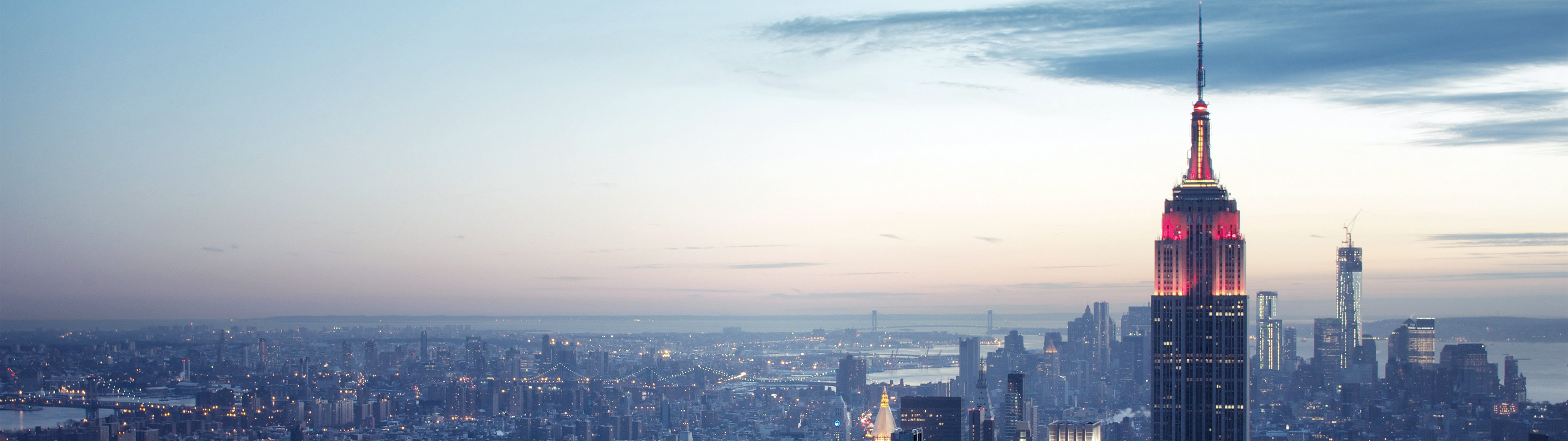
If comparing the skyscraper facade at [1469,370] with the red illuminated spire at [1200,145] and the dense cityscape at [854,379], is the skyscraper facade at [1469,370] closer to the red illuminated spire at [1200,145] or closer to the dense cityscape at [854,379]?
the dense cityscape at [854,379]

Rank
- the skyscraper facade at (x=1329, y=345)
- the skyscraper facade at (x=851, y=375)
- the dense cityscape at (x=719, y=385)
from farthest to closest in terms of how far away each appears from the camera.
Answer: the skyscraper facade at (x=851, y=375) → the skyscraper facade at (x=1329, y=345) → the dense cityscape at (x=719, y=385)

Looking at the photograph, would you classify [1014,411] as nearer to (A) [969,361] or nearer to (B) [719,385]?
(A) [969,361]

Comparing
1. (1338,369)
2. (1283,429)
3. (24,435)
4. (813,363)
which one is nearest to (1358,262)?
(1283,429)

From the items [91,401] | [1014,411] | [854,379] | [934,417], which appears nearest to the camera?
[91,401]

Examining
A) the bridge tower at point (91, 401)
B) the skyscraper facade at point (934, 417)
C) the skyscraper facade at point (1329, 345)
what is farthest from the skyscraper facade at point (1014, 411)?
the bridge tower at point (91, 401)

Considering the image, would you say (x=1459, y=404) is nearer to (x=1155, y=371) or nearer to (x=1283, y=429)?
(x=1283, y=429)

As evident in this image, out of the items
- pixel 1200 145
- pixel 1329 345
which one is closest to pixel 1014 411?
pixel 1329 345

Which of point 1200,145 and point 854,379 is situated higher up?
point 1200,145
